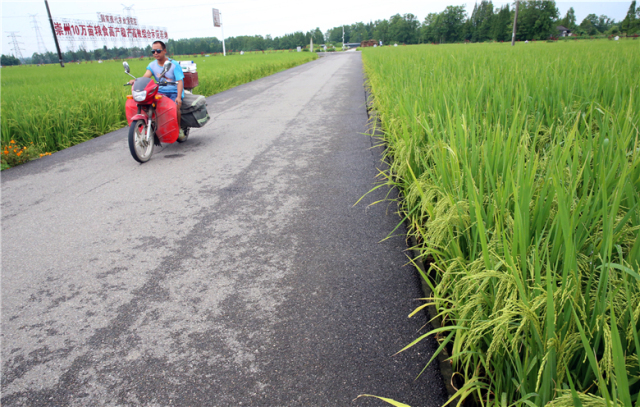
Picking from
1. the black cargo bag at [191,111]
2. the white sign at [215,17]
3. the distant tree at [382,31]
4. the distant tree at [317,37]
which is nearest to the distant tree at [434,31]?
the distant tree at [382,31]

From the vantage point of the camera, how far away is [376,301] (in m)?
2.26

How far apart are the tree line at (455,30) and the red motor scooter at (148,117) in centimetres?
7128

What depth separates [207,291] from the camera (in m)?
2.44

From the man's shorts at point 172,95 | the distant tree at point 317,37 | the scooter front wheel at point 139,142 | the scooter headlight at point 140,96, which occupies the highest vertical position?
the distant tree at point 317,37

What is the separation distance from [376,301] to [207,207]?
224 centimetres

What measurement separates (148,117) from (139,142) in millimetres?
470

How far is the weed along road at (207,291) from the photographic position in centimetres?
174

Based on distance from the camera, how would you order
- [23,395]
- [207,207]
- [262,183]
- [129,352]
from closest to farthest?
1. [23,395]
2. [129,352]
3. [207,207]
4. [262,183]

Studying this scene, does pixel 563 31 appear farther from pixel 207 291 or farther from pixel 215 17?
pixel 207 291

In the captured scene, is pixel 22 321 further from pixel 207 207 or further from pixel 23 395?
pixel 207 207

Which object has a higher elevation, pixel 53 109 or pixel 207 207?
pixel 53 109

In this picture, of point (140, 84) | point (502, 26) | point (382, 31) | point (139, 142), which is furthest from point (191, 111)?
point (382, 31)

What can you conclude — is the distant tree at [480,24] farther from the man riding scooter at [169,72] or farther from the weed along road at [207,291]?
the weed along road at [207,291]

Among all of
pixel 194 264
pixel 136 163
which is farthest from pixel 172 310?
pixel 136 163
